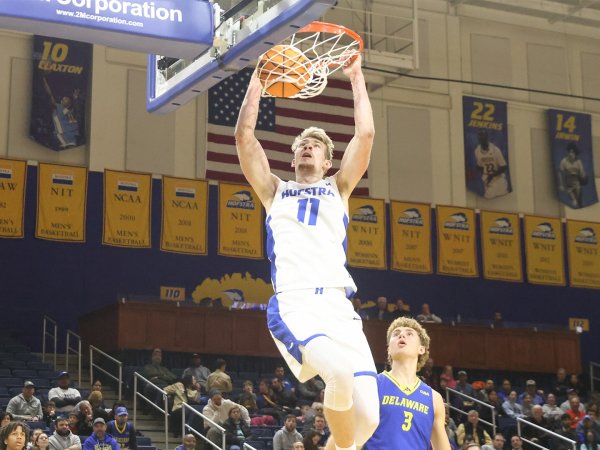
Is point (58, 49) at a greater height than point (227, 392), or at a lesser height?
greater

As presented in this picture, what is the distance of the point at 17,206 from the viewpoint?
24062 millimetres

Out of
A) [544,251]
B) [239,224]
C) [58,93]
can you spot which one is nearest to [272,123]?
[239,224]

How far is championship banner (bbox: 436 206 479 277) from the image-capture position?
28.2 m

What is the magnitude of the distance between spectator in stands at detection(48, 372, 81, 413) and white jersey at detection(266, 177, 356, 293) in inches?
450

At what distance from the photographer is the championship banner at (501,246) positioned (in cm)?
2869

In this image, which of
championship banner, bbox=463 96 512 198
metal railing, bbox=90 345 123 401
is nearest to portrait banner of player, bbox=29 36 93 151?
metal railing, bbox=90 345 123 401

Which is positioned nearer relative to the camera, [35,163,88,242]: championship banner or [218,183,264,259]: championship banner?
[35,163,88,242]: championship banner

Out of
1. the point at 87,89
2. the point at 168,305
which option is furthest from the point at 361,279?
the point at 87,89

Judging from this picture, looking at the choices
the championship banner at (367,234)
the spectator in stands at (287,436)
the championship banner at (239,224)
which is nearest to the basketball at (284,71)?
the spectator in stands at (287,436)

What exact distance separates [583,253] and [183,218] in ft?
36.7

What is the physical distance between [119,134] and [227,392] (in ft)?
28.1

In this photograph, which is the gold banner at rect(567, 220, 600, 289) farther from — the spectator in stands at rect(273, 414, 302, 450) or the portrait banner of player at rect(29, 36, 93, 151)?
the spectator in stands at rect(273, 414, 302, 450)

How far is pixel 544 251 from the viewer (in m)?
29.2

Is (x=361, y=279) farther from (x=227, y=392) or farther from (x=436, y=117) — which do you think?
(x=227, y=392)
